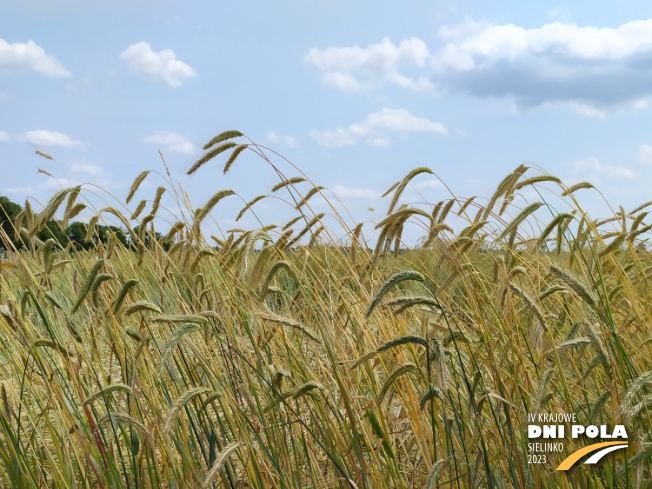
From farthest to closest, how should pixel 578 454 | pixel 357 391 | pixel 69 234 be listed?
1. pixel 69 234
2. pixel 357 391
3. pixel 578 454

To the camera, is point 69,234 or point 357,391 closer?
point 357,391

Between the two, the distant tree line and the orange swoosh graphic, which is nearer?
the orange swoosh graphic

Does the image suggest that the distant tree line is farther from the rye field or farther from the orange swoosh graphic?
the orange swoosh graphic

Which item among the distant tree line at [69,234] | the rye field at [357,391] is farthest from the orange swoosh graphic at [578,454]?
the distant tree line at [69,234]

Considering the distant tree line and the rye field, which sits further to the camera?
the distant tree line

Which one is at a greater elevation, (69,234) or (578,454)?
(69,234)

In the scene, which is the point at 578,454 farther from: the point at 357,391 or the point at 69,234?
the point at 69,234

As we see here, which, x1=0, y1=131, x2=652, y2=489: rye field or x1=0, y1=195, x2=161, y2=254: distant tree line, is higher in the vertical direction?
x1=0, y1=195, x2=161, y2=254: distant tree line

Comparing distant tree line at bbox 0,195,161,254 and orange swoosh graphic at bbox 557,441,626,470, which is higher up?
distant tree line at bbox 0,195,161,254

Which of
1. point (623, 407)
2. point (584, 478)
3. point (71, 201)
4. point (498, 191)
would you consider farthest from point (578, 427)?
point (71, 201)

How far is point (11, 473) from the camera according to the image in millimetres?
1661

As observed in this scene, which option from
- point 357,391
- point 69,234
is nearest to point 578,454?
point 357,391

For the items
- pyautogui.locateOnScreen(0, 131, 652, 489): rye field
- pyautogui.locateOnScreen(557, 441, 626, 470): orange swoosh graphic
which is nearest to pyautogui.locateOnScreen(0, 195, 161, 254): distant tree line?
pyautogui.locateOnScreen(0, 131, 652, 489): rye field

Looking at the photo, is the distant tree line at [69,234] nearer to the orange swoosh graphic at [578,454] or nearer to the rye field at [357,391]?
the rye field at [357,391]
